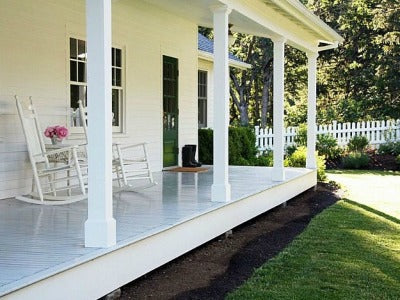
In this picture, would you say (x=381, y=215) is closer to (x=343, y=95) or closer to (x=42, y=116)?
(x=42, y=116)

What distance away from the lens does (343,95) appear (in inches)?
976

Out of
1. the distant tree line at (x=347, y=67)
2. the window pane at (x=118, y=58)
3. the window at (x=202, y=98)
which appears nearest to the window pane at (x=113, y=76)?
the window pane at (x=118, y=58)

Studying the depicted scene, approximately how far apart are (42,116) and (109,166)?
2922 mm

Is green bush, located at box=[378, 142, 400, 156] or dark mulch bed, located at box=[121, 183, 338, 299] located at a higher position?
green bush, located at box=[378, 142, 400, 156]

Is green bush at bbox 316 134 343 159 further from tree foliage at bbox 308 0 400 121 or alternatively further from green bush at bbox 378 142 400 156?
tree foliage at bbox 308 0 400 121

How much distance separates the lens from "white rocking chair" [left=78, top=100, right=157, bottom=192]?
22.8ft

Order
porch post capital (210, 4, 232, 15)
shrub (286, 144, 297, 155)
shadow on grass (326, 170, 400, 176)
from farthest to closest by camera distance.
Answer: shrub (286, 144, 297, 155) → shadow on grass (326, 170, 400, 176) → porch post capital (210, 4, 232, 15)

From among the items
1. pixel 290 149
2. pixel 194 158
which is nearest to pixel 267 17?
pixel 194 158

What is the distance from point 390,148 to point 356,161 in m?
1.74

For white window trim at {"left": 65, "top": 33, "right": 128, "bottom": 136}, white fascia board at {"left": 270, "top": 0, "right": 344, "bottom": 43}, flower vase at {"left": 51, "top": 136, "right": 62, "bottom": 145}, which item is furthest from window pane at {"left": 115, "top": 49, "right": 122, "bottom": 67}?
white fascia board at {"left": 270, "top": 0, "right": 344, "bottom": 43}

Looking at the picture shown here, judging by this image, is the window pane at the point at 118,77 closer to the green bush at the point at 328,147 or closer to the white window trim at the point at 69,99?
the white window trim at the point at 69,99

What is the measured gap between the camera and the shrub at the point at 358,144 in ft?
57.8

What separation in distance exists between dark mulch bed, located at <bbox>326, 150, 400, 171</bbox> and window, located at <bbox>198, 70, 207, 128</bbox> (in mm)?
5471

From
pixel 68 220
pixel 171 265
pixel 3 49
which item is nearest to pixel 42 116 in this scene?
pixel 3 49
